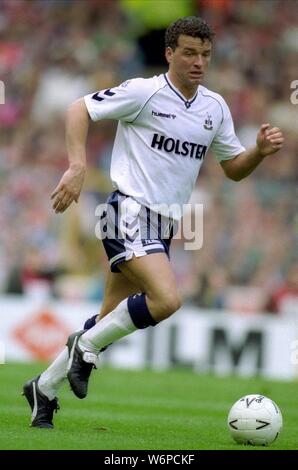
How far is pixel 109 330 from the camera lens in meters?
6.97

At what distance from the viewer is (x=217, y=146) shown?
771cm

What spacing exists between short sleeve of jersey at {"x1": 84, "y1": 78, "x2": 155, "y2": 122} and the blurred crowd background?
27.1ft

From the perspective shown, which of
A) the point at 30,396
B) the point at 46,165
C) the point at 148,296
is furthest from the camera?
the point at 46,165

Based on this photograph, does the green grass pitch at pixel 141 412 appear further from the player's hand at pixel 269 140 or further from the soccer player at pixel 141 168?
the player's hand at pixel 269 140

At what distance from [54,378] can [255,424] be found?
52.6 inches

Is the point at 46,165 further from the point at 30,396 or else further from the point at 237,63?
the point at 30,396

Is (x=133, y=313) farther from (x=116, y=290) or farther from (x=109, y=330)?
(x=116, y=290)

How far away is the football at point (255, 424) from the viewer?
268 inches

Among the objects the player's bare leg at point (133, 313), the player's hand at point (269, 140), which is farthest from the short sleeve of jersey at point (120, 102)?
the player's bare leg at point (133, 313)

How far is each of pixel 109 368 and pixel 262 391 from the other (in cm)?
311

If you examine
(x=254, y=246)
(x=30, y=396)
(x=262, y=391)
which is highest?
(x=254, y=246)

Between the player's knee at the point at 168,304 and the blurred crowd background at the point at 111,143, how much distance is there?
843cm

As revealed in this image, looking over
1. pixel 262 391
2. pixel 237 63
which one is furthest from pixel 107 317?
pixel 237 63

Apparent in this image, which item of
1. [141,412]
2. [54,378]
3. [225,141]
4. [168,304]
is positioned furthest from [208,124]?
[141,412]
